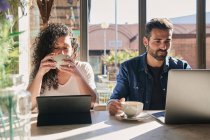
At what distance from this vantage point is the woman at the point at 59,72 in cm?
191

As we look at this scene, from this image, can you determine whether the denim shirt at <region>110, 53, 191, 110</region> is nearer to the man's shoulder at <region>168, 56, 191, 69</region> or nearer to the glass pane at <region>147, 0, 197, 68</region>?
the man's shoulder at <region>168, 56, 191, 69</region>

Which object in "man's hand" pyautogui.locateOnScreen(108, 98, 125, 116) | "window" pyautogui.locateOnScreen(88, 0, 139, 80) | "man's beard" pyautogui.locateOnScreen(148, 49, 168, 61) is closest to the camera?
"man's hand" pyautogui.locateOnScreen(108, 98, 125, 116)

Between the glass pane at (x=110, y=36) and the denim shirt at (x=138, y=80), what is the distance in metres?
0.83

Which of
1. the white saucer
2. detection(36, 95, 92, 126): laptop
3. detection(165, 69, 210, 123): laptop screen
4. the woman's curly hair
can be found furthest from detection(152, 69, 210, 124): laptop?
the woman's curly hair

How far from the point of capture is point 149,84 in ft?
6.97

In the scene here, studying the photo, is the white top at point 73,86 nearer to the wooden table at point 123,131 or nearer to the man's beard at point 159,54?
the man's beard at point 159,54

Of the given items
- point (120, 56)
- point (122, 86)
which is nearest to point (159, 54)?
point (122, 86)

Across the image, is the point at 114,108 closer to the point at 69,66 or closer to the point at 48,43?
the point at 69,66

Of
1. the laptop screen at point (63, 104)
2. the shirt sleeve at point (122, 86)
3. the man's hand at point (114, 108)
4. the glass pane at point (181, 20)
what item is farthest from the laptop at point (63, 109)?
the glass pane at point (181, 20)

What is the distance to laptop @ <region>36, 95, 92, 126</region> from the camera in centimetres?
139

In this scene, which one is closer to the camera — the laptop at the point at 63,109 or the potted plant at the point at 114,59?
the laptop at the point at 63,109

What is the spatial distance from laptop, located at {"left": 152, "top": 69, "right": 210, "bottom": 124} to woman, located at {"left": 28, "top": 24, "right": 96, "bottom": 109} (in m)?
0.70

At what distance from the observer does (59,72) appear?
7.12 feet

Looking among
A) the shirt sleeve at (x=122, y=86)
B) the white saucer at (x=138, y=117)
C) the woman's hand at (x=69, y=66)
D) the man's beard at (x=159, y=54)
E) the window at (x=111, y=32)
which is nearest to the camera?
the white saucer at (x=138, y=117)
